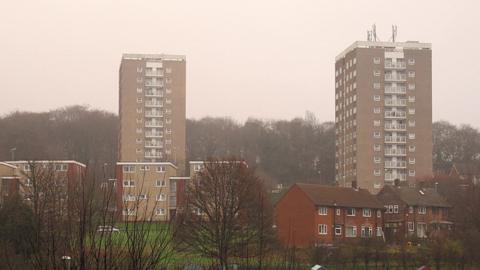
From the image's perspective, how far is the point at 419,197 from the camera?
72.5 metres

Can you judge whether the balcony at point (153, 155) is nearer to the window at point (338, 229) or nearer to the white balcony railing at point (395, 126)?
the white balcony railing at point (395, 126)

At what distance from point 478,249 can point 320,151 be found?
76706 millimetres

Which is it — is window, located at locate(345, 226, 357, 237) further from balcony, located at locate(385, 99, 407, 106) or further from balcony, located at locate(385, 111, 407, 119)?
balcony, located at locate(385, 99, 407, 106)

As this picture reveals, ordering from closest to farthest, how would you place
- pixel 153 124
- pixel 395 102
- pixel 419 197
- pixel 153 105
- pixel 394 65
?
1. pixel 419 197
2. pixel 394 65
3. pixel 395 102
4. pixel 153 124
5. pixel 153 105

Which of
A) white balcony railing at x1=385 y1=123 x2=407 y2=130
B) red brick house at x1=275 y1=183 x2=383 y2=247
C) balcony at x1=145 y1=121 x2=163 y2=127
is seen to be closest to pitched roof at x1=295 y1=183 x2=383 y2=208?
red brick house at x1=275 y1=183 x2=383 y2=247

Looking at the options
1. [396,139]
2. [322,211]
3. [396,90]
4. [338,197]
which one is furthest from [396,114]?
[322,211]

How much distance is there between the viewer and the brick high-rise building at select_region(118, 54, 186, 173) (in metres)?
112

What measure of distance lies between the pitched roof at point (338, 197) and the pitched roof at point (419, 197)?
369cm

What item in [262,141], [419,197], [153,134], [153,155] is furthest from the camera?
[262,141]

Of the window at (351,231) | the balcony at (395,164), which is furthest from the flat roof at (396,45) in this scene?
the window at (351,231)

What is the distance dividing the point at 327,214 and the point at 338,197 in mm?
2763

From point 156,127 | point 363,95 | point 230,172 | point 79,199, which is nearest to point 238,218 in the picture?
point 230,172

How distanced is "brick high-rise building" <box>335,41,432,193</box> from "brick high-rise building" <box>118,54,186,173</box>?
1008 inches

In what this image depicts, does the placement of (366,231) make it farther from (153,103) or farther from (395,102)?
(153,103)
